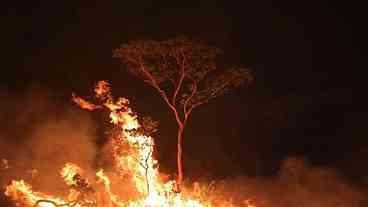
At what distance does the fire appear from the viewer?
37.0 feet

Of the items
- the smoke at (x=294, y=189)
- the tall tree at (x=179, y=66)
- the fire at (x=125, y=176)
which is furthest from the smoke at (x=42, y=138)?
the smoke at (x=294, y=189)

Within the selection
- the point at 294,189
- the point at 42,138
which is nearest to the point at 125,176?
the point at 42,138

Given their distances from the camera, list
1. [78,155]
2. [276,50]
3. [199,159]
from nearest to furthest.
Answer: [78,155] < [199,159] < [276,50]

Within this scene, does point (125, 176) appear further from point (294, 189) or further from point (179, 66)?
point (294, 189)

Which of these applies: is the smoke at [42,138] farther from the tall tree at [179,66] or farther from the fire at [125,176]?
the tall tree at [179,66]

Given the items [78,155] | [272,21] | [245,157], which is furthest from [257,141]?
[78,155]

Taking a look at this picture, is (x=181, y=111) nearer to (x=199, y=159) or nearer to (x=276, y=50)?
(x=199, y=159)

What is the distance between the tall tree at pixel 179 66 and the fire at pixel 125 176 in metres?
0.52

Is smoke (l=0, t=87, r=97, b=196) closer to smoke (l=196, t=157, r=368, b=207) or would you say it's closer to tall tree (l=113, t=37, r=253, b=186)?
tall tree (l=113, t=37, r=253, b=186)

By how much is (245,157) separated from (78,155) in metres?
3.67

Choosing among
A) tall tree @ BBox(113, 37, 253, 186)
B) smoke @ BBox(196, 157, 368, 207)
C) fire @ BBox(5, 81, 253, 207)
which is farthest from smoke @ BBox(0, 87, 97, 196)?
smoke @ BBox(196, 157, 368, 207)

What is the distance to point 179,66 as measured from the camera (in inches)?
492

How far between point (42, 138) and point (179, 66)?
10.2ft

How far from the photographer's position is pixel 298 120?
14781mm
